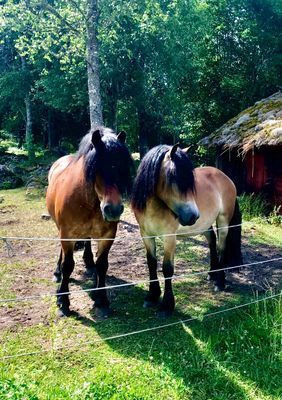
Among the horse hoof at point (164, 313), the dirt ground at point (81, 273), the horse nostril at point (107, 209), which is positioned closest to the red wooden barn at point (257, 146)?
the dirt ground at point (81, 273)

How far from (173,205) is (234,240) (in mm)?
1900

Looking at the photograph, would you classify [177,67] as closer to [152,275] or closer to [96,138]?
[152,275]

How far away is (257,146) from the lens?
29.0ft

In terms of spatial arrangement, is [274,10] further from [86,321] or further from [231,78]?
[86,321]

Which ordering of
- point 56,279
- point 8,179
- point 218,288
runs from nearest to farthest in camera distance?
point 218,288
point 56,279
point 8,179

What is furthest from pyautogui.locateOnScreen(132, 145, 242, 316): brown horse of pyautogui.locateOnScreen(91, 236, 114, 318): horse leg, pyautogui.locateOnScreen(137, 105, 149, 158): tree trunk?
pyautogui.locateOnScreen(137, 105, 149, 158): tree trunk

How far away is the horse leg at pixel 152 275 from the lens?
4.26 meters

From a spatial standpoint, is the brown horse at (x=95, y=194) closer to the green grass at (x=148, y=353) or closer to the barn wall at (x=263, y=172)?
the green grass at (x=148, y=353)

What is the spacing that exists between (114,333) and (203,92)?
14.6m

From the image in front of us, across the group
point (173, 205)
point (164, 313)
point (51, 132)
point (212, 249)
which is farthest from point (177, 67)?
point (51, 132)

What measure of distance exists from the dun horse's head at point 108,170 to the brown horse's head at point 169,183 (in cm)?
33

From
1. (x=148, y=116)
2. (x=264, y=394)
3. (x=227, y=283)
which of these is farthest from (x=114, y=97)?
(x=264, y=394)

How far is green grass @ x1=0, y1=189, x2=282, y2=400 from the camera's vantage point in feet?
9.55

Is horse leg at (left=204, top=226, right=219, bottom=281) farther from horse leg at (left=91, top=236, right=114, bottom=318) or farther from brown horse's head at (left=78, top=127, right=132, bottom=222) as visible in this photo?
brown horse's head at (left=78, top=127, right=132, bottom=222)
